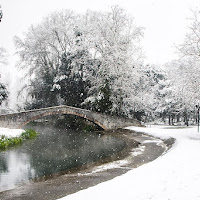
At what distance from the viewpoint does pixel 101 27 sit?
25359 millimetres

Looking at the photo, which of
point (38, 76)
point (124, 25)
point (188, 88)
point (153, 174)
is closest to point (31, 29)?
point (38, 76)

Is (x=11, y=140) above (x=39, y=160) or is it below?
above

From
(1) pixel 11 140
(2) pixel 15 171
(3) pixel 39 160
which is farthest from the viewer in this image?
(1) pixel 11 140

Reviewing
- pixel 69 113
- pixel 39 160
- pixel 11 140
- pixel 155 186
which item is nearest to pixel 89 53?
pixel 69 113

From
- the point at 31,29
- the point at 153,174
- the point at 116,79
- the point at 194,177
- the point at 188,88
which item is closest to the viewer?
the point at 194,177

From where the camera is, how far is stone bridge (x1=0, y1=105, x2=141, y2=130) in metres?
18.8

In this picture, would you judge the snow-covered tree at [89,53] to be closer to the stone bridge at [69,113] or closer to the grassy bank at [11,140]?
the stone bridge at [69,113]

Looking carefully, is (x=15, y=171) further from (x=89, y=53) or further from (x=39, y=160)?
(x=89, y=53)

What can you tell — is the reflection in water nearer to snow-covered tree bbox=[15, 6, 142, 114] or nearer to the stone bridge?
the stone bridge

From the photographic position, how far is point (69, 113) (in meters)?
23.6

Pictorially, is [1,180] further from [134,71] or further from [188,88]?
[134,71]

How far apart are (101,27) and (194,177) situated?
72.6 ft

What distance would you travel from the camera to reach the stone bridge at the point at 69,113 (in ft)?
61.8

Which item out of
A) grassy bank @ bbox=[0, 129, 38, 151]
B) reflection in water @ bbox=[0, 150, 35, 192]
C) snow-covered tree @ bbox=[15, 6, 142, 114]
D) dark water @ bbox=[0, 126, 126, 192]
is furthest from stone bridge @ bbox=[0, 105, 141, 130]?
reflection in water @ bbox=[0, 150, 35, 192]
